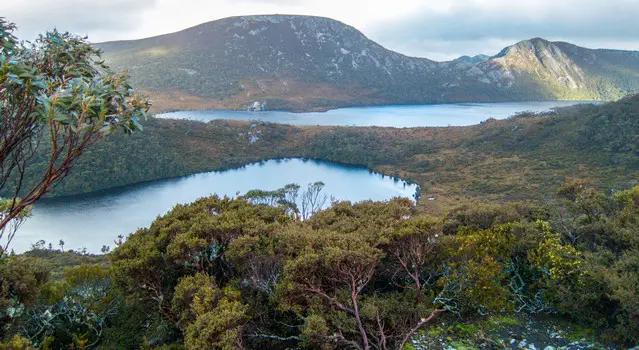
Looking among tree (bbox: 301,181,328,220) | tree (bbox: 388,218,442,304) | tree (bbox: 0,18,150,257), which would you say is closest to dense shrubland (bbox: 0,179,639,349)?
tree (bbox: 388,218,442,304)

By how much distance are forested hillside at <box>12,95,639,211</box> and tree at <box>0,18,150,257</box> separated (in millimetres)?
48690

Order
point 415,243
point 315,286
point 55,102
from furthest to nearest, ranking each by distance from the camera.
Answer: point 415,243
point 315,286
point 55,102

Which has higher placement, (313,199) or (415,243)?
(415,243)

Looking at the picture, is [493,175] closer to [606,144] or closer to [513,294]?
[606,144]

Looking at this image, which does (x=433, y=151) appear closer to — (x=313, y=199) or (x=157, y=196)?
(x=313, y=199)

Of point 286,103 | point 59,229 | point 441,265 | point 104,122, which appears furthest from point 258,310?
point 286,103

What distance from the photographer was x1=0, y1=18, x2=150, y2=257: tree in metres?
4.38

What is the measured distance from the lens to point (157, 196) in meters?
57.2

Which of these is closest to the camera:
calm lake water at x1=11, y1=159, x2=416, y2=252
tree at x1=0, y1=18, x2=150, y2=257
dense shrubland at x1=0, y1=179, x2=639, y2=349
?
tree at x1=0, y1=18, x2=150, y2=257

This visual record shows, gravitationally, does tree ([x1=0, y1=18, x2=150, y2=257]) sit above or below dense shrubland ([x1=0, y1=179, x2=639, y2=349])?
above

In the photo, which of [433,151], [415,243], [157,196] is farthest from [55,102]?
[433,151]

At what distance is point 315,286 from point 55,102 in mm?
5837

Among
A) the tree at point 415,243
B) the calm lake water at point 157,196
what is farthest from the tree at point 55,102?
the calm lake water at point 157,196

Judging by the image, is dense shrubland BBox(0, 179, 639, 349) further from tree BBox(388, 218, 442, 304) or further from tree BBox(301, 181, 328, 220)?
tree BBox(301, 181, 328, 220)
